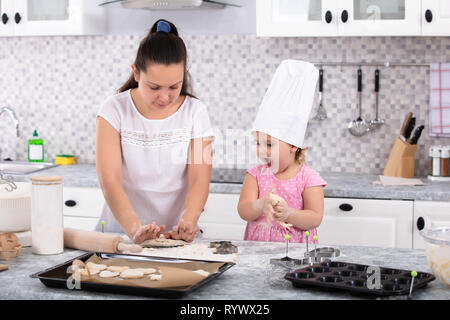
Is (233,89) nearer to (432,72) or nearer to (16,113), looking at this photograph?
(432,72)

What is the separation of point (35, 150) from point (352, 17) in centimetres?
202

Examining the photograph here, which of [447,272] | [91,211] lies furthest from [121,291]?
[91,211]

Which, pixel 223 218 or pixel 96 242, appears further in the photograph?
pixel 223 218

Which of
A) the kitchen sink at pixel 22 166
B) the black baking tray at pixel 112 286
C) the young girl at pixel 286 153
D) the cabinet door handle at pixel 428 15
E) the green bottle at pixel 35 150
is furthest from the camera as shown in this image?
the green bottle at pixel 35 150

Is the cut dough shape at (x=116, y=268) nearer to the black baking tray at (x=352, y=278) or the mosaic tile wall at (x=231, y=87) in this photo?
the black baking tray at (x=352, y=278)

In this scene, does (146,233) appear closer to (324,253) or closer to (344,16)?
(324,253)

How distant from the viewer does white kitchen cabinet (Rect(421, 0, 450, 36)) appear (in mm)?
2900

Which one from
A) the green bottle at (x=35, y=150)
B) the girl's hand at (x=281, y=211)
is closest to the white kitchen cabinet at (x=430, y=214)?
the girl's hand at (x=281, y=211)

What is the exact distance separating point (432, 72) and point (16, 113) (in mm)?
2506

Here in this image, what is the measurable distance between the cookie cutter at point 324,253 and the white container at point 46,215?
69cm

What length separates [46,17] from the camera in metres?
3.35

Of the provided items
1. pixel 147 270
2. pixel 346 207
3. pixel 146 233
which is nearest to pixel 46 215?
pixel 146 233

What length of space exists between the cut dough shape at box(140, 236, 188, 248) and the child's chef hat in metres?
0.54

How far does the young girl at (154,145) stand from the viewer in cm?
195
